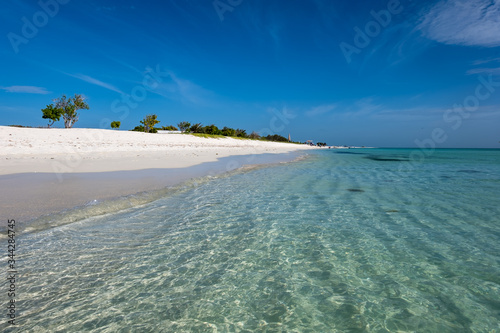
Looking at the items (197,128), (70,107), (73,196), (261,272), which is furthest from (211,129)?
(261,272)

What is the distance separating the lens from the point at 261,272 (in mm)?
3266

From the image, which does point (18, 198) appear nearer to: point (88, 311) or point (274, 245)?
point (88, 311)

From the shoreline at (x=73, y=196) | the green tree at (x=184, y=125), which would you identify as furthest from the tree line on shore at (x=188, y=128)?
the shoreline at (x=73, y=196)

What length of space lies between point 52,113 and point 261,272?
55726 millimetres

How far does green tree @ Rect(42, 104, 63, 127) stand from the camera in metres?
43.0

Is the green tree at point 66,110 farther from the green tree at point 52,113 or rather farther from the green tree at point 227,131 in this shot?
the green tree at point 227,131

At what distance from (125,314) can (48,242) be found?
2.68 metres

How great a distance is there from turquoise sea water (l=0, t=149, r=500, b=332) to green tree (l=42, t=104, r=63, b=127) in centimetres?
5170

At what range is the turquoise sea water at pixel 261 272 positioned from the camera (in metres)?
2.38

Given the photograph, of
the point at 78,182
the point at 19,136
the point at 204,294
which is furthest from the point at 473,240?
the point at 19,136

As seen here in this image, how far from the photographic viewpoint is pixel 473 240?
438 centimetres

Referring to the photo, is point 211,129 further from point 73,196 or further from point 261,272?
point 261,272

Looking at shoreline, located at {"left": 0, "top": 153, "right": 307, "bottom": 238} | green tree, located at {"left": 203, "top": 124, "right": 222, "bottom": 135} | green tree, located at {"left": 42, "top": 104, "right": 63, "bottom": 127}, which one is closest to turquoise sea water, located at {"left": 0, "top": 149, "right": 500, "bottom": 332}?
shoreline, located at {"left": 0, "top": 153, "right": 307, "bottom": 238}

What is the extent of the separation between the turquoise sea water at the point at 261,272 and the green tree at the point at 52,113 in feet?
170
